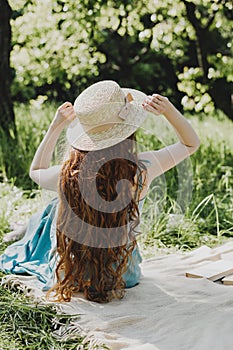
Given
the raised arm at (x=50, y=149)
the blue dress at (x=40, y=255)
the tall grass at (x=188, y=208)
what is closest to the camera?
the raised arm at (x=50, y=149)

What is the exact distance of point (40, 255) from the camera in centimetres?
340

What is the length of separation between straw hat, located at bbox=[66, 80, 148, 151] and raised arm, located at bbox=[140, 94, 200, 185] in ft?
0.56

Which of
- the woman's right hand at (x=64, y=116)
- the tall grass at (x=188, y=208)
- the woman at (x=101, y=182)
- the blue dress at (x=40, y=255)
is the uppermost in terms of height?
the woman's right hand at (x=64, y=116)

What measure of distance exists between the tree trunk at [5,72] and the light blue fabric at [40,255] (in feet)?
8.11

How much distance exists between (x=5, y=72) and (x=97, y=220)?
3360 millimetres

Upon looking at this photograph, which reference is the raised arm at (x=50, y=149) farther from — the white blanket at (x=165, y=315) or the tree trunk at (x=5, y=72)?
the tree trunk at (x=5, y=72)

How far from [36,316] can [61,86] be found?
706 cm

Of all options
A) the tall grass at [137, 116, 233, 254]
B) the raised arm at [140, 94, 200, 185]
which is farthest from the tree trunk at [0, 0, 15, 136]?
the raised arm at [140, 94, 200, 185]

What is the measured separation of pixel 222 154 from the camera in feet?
19.0

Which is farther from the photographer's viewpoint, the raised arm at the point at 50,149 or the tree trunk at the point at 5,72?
the tree trunk at the point at 5,72

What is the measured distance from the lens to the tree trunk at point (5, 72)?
5852 mm

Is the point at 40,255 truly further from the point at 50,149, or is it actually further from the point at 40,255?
the point at 50,149

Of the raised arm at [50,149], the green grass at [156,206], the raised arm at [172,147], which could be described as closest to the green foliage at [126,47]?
the green grass at [156,206]

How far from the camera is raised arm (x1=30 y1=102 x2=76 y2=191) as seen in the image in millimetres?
3062
